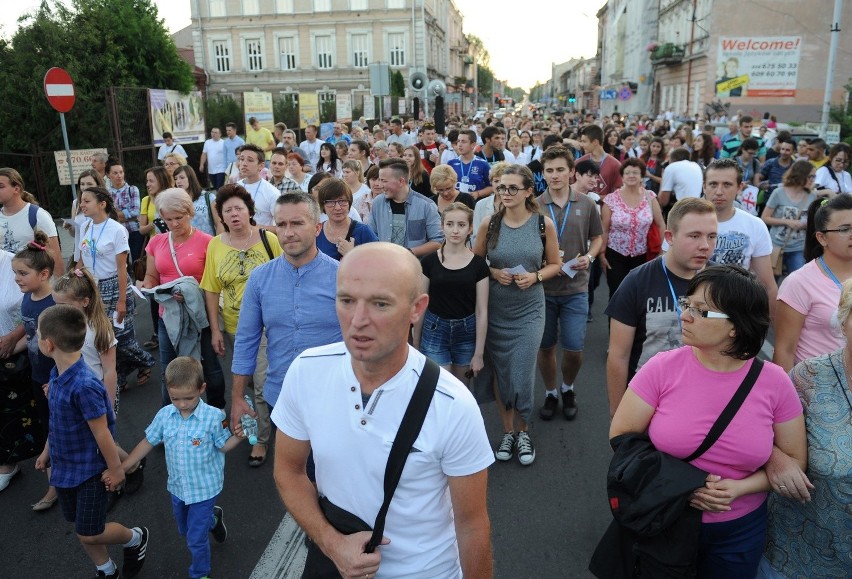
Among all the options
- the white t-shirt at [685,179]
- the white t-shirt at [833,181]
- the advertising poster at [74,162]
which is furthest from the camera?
the advertising poster at [74,162]

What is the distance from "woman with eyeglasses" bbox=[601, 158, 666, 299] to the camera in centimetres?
600

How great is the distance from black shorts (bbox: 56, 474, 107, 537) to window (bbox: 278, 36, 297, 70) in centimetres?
5878

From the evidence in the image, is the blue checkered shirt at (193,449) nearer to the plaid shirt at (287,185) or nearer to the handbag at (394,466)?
the handbag at (394,466)

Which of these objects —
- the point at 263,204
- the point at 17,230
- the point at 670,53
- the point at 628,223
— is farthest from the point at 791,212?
the point at 670,53

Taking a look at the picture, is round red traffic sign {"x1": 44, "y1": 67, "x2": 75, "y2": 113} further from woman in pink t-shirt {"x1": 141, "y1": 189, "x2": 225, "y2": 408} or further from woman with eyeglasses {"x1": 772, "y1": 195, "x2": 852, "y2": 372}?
woman with eyeglasses {"x1": 772, "y1": 195, "x2": 852, "y2": 372}

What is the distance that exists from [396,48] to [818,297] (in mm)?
57843

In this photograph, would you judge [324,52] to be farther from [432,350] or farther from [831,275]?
[831,275]

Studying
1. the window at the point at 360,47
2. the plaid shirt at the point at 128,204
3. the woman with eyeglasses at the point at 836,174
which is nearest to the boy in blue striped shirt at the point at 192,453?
the plaid shirt at the point at 128,204

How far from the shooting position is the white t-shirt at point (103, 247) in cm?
565

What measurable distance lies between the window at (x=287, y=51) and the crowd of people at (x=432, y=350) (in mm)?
54841

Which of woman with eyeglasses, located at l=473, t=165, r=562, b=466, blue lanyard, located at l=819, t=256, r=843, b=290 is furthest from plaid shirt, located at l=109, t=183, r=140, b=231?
blue lanyard, located at l=819, t=256, r=843, b=290

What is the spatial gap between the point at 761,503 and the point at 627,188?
4.31m

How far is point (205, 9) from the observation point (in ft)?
186

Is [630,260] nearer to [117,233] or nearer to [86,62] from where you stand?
[117,233]
